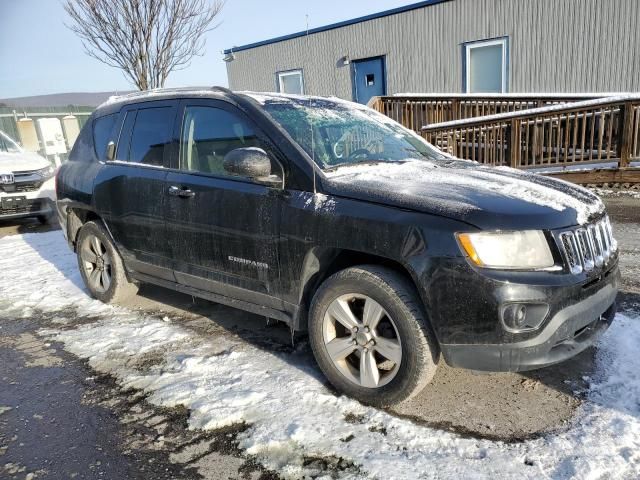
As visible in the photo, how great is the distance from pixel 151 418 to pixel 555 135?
922 cm

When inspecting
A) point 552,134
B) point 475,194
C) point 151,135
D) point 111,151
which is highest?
point 151,135

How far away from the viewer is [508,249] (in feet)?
8.08

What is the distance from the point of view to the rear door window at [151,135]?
4.00 m

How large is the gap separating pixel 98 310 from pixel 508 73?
11.7m

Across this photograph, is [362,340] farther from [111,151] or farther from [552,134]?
[552,134]

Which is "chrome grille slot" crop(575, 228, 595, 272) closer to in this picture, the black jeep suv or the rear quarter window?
the black jeep suv

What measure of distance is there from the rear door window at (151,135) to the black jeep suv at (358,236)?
0.05ft

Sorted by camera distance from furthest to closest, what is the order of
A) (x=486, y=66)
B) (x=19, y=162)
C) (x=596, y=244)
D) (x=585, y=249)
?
(x=486, y=66)
(x=19, y=162)
(x=596, y=244)
(x=585, y=249)

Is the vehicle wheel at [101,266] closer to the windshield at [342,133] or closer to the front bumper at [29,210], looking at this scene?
the windshield at [342,133]

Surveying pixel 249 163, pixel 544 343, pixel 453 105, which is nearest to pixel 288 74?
pixel 453 105

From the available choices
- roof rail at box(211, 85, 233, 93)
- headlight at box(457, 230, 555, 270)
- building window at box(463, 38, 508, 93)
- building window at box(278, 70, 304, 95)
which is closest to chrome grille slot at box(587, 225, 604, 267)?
headlight at box(457, 230, 555, 270)

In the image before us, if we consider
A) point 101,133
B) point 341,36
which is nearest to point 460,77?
point 341,36

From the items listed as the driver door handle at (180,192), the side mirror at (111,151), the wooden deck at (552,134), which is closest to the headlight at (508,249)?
the driver door handle at (180,192)

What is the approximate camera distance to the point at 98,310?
4742mm
